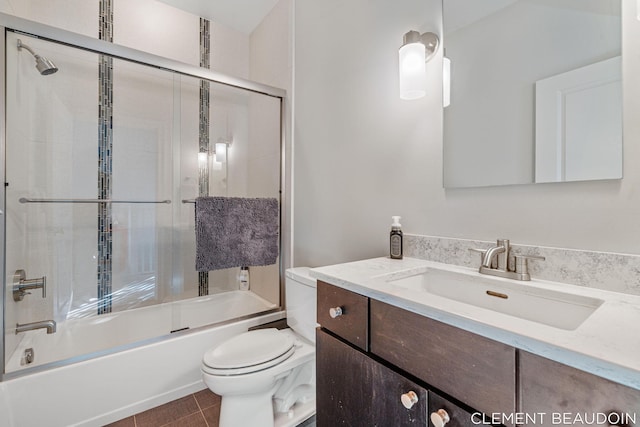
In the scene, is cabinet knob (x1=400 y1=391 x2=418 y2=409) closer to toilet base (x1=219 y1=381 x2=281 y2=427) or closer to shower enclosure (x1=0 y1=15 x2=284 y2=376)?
toilet base (x1=219 y1=381 x2=281 y2=427)

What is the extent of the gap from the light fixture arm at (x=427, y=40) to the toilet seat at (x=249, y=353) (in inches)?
57.9

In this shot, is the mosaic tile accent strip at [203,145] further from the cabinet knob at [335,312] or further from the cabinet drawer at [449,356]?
the cabinet drawer at [449,356]

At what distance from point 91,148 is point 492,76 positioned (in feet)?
7.52

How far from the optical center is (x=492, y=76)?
983mm

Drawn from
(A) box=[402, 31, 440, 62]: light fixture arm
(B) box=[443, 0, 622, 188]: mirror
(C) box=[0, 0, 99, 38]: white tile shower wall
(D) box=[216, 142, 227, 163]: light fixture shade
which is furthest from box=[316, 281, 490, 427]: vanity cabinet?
(C) box=[0, 0, 99, 38]: white tile shower wall

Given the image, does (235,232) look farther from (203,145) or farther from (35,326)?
(35,326)

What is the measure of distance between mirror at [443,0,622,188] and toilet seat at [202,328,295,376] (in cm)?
109

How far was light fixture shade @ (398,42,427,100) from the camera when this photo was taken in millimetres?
1109

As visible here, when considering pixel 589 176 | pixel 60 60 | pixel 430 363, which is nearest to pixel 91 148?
pixel 60 60

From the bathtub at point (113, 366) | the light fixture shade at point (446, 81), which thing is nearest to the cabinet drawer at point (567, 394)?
the light fixture shade at point (446, 81)

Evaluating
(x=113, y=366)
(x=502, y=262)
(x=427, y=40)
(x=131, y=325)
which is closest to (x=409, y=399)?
(x=502, y=262)

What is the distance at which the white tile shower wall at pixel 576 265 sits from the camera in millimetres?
697

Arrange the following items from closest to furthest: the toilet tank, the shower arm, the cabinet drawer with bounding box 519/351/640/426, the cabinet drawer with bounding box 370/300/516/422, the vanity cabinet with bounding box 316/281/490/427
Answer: the cabinet drawer with bounding box 519/351/640/426, the cabinet drawer with bounding box 370/300/516/422, the vanity cabinet with bounding box 316/281/490/427, the shower arm, the toilet tank

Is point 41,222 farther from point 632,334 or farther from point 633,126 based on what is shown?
point 633,126
